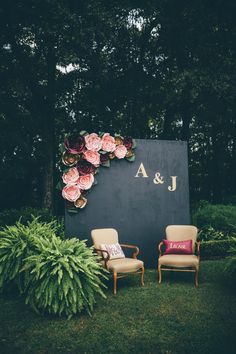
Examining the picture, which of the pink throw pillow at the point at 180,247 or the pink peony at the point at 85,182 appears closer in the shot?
the pink throw pillow at the point at 180,247

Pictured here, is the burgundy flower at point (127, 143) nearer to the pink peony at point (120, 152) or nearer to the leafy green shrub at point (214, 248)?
the pink peony at point (120, 152)

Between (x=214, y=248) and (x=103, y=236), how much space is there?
3435 millimetres

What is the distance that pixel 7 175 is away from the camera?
17047mm

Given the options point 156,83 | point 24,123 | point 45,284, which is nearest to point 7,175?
point 24,123

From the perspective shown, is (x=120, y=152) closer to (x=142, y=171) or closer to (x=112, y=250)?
(x=142, y=171)

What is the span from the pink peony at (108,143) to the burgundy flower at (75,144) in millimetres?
497

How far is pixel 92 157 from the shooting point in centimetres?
770

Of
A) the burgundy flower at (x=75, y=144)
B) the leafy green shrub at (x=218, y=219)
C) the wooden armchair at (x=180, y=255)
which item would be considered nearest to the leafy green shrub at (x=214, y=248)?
the leafy green shrub at (x=218, y=219)

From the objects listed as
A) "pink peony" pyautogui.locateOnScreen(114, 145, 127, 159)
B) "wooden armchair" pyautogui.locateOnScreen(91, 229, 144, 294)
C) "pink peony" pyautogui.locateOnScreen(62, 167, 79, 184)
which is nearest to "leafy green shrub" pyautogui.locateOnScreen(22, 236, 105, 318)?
"wooden armchair" pyautogui.locateOnScreen(91, 229, 144, 294)

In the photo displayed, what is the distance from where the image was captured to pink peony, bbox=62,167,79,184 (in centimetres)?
756

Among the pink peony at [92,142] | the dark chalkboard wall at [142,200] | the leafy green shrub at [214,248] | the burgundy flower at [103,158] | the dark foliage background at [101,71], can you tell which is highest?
the dark foliage background at [101,71]

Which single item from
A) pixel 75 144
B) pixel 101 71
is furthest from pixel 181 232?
pixel 101 71

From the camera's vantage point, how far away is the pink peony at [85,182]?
7.66 metres

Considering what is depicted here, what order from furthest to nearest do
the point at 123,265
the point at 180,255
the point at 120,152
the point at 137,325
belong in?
the point at 120,152
the point at 180,255
the point at 123,265
the point at 137,325
